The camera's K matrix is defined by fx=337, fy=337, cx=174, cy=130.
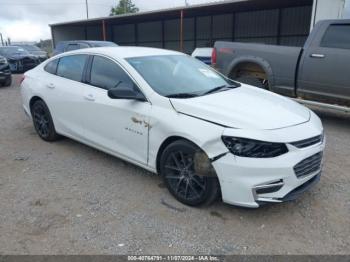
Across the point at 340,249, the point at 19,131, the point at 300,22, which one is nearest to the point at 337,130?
the point at 340,249

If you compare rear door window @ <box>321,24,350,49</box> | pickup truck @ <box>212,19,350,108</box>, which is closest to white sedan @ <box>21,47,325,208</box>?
pickup truck @ <box>212,19,350,108</box>

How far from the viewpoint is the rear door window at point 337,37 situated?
20.0ft

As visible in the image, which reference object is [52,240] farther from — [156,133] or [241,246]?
[241,246]

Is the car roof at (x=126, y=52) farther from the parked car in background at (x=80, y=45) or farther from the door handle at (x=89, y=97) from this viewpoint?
the parked car in background at (x=80, y=45)

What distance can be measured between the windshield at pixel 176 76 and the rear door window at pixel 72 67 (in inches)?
37.9

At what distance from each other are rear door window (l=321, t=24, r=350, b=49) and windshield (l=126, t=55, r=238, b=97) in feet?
9.23

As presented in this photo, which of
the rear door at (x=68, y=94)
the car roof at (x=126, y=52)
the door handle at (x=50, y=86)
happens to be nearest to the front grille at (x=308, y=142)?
the car roof at (x=126, y=52)

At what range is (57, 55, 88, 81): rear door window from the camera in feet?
15.7

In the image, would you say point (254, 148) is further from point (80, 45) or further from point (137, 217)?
point (80, 45)

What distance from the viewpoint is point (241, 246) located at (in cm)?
294

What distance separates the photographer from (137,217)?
340cm

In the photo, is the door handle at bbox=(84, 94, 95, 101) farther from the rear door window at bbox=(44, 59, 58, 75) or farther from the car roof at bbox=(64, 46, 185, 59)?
the rear door window at bbox=(44, 59, 58, 75)

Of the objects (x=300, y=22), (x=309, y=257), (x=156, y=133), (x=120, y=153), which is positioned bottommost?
(x=309, y=257)

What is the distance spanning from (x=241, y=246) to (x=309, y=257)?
556 millimetres
